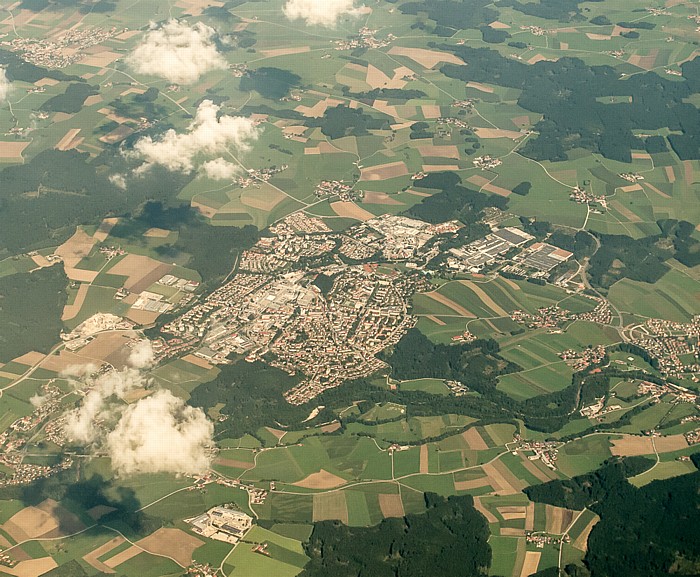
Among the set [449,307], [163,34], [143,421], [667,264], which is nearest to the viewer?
[143,421]

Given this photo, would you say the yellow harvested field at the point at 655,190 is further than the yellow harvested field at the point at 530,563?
Yes

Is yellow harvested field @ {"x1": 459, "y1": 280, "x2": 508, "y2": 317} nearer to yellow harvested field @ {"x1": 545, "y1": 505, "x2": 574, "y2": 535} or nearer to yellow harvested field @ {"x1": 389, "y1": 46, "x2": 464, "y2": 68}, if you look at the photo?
yellow harvested field @ {"x1": 545, "y1": 505, "x2": 574, "y2": 535}

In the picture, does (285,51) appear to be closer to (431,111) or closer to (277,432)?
(431,111)

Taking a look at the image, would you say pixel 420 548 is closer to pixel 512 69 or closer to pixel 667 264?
pixel 667 264

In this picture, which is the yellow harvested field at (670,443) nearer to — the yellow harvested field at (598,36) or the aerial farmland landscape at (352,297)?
the aerial farmland landscape at (352,297)

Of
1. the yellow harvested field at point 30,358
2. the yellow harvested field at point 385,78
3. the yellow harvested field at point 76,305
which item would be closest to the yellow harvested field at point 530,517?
the yellow harvested field at point 30,358

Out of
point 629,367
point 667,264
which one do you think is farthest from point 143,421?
point 667,264

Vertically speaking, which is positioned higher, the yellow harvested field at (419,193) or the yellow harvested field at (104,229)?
the yellow harvested field at (419,193)
